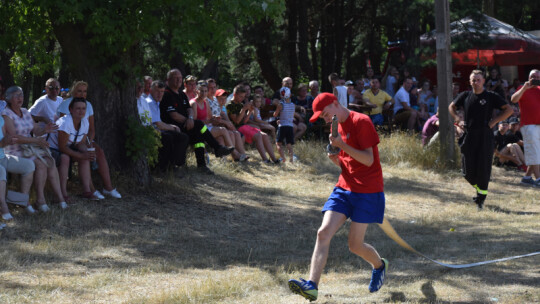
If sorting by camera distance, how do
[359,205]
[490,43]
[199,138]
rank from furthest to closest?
1. [490,43]
2. [199,138]
3. [359,205]

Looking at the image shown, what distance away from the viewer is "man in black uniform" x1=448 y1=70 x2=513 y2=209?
10719mm

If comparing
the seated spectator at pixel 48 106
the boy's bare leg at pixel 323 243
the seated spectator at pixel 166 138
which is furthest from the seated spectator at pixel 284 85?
the boy's bare leg at pixel 323 243

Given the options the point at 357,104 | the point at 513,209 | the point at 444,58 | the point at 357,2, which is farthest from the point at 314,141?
the point at 357,2

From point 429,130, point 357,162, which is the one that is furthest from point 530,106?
point 357,162

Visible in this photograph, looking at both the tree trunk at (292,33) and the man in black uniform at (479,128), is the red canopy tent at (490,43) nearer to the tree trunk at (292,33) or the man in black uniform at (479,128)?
the tree trunk at (292,33)

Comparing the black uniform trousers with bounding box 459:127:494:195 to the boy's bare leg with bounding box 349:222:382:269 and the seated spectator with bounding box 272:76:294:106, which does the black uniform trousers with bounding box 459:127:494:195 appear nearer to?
the seated spectator with bounding box 272:76:294:106

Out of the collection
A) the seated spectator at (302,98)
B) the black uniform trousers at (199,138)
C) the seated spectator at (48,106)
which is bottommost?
the black uniform trousers at (199,138)

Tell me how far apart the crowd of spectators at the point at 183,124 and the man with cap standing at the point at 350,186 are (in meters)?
4.20

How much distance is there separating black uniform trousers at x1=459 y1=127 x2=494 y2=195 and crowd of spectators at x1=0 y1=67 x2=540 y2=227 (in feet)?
5.89

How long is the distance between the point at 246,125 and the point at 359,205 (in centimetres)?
→ 810

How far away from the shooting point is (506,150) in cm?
1516

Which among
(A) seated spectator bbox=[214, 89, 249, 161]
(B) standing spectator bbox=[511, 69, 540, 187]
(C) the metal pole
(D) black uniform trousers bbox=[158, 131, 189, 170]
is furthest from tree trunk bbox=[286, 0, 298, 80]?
(D) black uniform trousers bbox=[158, 131, 189, 170]

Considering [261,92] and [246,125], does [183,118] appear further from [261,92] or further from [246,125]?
[261,92]

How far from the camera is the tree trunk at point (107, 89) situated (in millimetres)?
10258
